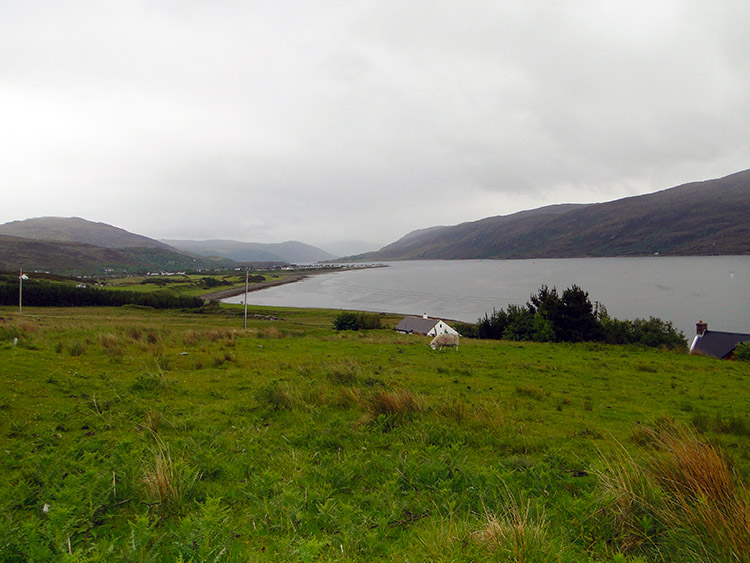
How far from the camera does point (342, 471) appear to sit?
4387 mm

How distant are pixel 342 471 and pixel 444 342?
16.9 metres

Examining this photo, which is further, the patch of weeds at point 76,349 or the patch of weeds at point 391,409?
the patch of weeds at point 76,349

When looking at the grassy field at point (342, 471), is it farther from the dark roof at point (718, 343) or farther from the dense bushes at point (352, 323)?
the dense bushes at point (352, 323)

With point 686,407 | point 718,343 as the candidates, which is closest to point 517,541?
point 686,407

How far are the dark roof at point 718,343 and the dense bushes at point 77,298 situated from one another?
7238 centimetres

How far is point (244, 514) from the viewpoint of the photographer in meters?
3.51

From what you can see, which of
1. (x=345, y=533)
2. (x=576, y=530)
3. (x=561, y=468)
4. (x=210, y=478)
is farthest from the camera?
(x=561, y=468)

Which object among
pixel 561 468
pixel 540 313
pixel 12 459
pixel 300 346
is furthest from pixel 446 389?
pixel 540 313

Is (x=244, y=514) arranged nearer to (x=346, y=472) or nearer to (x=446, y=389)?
(x=346, y=472)

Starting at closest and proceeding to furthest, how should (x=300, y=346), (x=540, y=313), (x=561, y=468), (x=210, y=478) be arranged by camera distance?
1. (x=210, y=478)
2. (x=561, y=468)
3. (x=300, y=346)
4. (x=540, y=313)

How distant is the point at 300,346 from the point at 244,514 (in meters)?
15.5

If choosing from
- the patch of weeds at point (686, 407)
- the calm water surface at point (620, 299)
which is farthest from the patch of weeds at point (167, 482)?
the calm water surface at point (620, 299)

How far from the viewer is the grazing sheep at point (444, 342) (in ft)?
67.1

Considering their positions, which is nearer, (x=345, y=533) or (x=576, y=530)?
(x=345, y=533)
